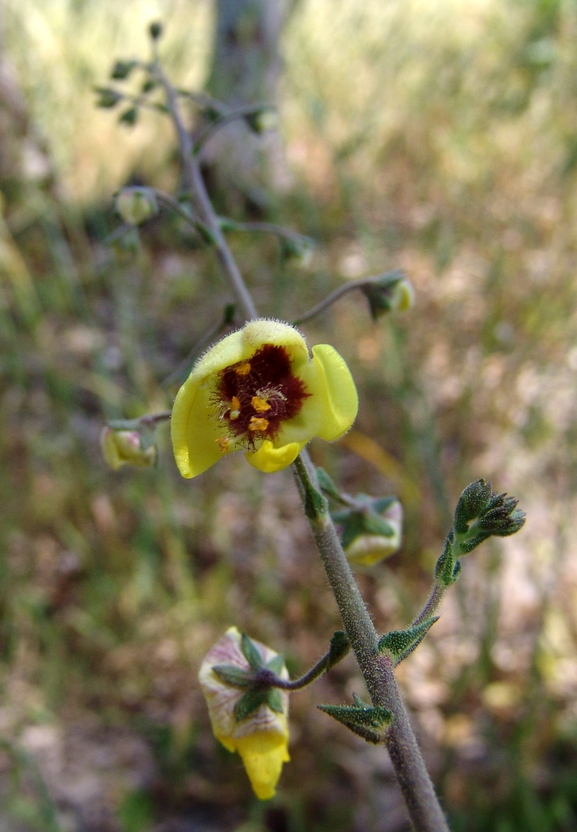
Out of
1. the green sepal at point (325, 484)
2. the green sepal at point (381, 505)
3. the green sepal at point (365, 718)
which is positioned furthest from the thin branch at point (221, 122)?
the green sepal at point (365, 718)

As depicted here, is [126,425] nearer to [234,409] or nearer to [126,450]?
[126,450]

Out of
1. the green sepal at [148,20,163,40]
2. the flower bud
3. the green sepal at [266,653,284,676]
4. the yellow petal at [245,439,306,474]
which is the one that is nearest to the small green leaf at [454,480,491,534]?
the yellow petal at [245,439,306,474]

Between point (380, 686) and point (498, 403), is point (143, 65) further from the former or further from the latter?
point (498, 403)

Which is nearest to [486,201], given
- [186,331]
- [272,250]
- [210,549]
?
[272,250]

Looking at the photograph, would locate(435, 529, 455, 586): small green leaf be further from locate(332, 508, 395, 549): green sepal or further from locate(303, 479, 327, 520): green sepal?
locate(332, 508, 395, 549): green sepal

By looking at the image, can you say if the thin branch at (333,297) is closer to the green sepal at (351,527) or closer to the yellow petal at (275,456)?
the yellow petal at (275,456)

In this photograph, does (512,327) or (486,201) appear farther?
(486,201)

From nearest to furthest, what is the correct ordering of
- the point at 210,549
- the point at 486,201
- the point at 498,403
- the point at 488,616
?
the point at 488,616, the point at 210,549, the point at 498,403, the point at 486,201

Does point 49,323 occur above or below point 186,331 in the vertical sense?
above
